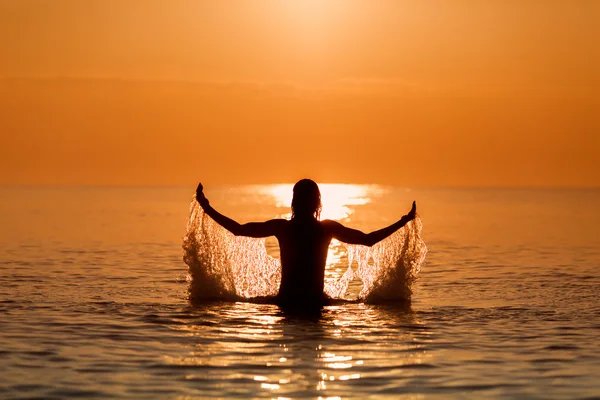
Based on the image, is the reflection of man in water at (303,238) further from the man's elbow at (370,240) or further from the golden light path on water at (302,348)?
the golden light path on water at (302,348)

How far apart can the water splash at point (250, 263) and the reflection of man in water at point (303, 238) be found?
1.21 meters

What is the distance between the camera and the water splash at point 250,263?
17625 mm

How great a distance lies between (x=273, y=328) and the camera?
1420 centimetres

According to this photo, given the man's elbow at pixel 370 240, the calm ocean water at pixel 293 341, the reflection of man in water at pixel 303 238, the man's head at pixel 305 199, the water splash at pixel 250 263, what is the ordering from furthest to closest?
the water splash at pixel 250 263 < the man's elbow at pixel 370 240 < the reflection of man in water at pixel 303 238 < the man's head at pixel 305 199 < the calm ocean water at pixel 293 341

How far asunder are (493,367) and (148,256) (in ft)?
61.9

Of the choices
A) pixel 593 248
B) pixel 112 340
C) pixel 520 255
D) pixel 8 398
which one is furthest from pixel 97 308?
pixel 593 248

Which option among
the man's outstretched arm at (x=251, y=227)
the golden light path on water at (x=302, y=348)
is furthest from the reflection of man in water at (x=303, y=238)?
the golden light path on water at (x=302, y=348)

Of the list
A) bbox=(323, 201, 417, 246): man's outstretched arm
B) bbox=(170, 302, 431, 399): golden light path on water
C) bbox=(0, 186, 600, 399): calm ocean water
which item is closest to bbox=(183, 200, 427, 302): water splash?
bbox=(0, 186, 600, 399): calm ocean water

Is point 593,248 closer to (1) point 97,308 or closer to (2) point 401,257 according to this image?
(2) point 401,257

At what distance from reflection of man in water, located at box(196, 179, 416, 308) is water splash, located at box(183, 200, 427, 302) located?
1.21m

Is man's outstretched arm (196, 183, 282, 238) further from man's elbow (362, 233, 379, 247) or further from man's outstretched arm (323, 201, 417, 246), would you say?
man's elbow (362, 233, 379, 247)

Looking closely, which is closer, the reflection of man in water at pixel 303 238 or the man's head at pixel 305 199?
the man's head at pixel 305 199

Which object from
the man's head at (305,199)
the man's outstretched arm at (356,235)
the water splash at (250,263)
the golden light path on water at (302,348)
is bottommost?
the golden light path on water at (302,348)

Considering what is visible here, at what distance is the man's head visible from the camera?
15820 millimetres
